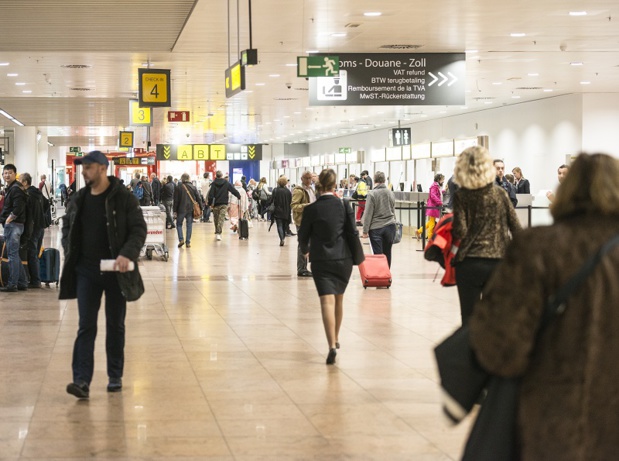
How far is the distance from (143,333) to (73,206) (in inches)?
132

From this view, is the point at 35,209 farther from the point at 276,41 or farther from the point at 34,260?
the point at 276,41

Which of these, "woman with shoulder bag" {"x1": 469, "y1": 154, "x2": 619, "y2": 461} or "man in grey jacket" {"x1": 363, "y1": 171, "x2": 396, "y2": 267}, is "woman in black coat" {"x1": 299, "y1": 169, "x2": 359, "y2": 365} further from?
"man in grey jacket" {"x1": 363, "y1": 171, "x2": 396, "y2": 267}

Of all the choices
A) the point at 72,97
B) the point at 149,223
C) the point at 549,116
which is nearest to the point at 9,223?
the point at 149,223

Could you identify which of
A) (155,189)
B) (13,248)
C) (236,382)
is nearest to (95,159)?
(236,382)

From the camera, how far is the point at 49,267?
15188 mm

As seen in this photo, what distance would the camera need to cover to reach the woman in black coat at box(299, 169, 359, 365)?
868 cm

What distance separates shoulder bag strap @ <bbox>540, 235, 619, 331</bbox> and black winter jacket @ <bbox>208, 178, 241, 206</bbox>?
23703 mm

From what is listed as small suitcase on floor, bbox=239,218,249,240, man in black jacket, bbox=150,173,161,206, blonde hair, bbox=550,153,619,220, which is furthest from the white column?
blonde hair, bbox=550,153,619,220

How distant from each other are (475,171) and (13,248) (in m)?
9.15

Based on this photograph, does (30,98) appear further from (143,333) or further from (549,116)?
(143,333)

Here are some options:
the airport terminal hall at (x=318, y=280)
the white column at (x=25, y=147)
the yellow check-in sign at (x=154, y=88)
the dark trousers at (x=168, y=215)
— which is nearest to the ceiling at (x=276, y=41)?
the airport terminal hall at (x=318, y=280)

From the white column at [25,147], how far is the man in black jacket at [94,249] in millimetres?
39617

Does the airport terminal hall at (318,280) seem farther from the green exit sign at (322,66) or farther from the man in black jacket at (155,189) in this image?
the man in black jacket at (155,189)

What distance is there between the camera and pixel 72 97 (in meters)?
30.7
